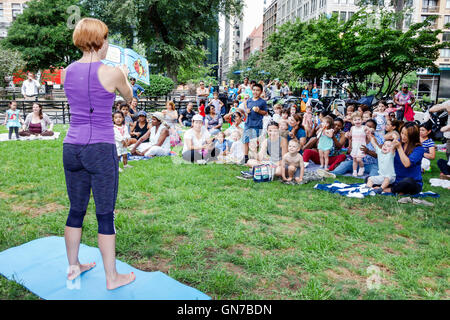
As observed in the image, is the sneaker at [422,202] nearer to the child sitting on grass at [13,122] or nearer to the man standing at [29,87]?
the child sitting on grass at [13,122]

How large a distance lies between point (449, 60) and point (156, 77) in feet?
167

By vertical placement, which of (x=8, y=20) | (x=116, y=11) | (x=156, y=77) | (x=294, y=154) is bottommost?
(x=294, y=154)

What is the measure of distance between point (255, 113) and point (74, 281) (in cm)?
605

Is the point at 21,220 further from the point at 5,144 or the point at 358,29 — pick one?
the point at 358,29

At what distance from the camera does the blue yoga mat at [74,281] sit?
114 inches

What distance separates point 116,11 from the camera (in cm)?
2733

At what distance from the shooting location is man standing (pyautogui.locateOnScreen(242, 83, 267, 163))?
322 inches

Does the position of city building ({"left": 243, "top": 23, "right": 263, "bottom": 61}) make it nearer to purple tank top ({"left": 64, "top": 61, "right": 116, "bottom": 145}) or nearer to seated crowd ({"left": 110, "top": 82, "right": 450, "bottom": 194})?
seated crowd ({"left": 110, "top": 82, "right": 450, "bottom": 194})

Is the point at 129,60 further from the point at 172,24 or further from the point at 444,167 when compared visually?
the point at 172,24

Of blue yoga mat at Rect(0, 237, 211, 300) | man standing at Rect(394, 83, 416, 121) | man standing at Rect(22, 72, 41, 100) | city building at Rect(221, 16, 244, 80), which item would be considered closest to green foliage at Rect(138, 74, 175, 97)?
man standing at Rect(22, 72, 41, 100)

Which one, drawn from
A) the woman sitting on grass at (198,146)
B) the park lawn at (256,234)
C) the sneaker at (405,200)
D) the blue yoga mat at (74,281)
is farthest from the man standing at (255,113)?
the blue yoga mat at (74,281)

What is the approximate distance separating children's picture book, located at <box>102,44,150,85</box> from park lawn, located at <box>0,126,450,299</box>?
299cm

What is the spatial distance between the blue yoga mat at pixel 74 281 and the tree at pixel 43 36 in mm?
32069
